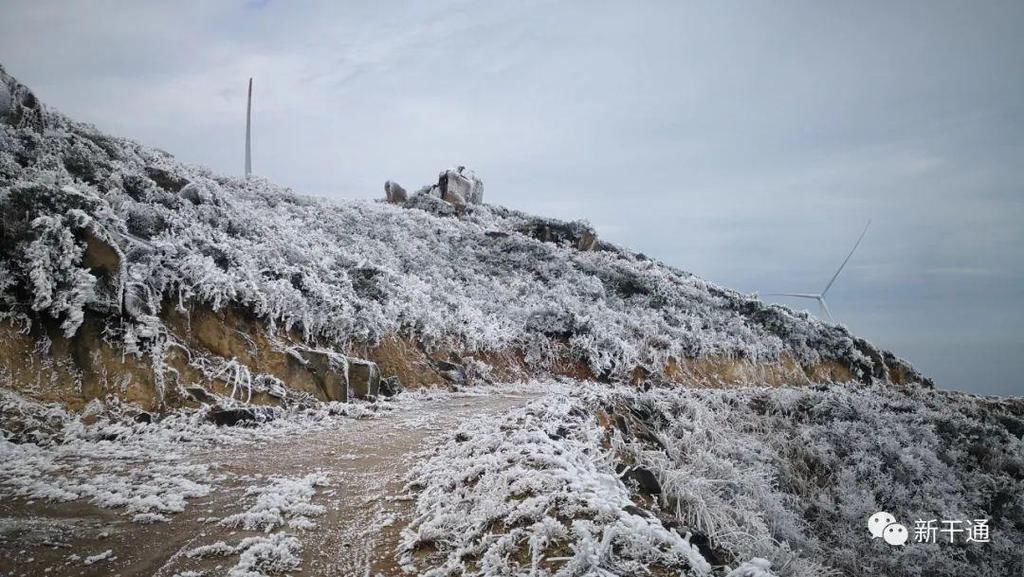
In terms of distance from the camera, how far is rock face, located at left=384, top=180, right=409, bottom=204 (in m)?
36.7

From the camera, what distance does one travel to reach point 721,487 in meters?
6.79

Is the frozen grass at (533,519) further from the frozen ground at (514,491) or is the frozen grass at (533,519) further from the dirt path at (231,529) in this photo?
the dirt path at (231,529)

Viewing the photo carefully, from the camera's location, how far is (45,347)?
679 centimetres

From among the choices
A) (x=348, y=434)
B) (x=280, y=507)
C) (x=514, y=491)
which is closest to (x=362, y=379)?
(x=348, y=434)

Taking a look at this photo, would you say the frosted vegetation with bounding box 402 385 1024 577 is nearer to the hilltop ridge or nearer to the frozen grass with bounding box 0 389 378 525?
the frozen grass with bounding box 0 389 378 525

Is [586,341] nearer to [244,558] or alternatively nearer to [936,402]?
[936,402]

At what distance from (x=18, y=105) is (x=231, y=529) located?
1291 centimetres

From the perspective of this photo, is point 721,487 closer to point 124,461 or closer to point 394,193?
point 124,461

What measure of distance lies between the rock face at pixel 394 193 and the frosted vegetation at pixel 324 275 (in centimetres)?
1101

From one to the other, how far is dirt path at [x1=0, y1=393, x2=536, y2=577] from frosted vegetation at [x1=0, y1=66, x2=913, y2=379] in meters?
3.60

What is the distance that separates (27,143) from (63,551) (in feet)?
34.6

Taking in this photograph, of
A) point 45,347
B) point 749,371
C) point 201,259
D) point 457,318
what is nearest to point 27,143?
point 201,259

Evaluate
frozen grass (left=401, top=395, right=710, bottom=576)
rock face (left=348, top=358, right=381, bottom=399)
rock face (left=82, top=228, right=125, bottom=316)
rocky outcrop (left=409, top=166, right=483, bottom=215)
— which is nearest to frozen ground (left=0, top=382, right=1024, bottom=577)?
frozen grass (left=401, top=395, right=710, bottom=576)

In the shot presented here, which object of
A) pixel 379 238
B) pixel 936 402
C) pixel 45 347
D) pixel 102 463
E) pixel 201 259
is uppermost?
pixel 379 238
